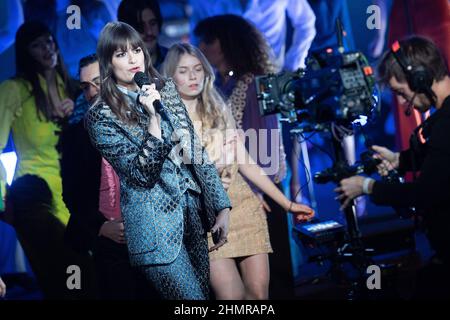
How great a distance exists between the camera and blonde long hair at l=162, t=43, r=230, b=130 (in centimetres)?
323

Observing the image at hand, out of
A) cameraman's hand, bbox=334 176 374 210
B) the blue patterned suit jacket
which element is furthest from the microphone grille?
cameraman's hand, bbox=334 176 374 210

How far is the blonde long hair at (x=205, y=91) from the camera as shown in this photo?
127 inches

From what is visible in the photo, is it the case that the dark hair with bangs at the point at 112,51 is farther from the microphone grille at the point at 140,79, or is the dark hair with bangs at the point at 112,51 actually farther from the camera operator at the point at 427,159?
the camera operator at the point at 427,159

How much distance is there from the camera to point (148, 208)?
2547 mm

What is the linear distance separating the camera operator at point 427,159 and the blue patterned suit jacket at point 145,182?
2.56 ft

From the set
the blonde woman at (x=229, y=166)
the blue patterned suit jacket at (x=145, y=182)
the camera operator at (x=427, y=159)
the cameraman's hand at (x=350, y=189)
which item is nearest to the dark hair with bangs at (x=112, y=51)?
the blue patterned suit jacket at (x=145, y=182)

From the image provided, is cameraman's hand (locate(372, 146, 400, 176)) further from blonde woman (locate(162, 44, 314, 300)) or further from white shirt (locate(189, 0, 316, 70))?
white shirt (locate(189, 0, 316, 70))

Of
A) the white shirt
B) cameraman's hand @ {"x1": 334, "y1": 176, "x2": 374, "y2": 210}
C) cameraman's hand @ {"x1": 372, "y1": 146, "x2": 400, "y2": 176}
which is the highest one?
the white shirt

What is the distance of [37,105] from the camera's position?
3.77 m

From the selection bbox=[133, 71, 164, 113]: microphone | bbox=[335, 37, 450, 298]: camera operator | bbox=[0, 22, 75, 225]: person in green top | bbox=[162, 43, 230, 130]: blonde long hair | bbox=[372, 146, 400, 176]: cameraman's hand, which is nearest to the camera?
bbox=[133, 71, 164, 113]: microphone

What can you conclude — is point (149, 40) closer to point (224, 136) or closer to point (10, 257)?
point (224, 136)

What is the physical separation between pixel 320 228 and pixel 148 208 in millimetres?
885

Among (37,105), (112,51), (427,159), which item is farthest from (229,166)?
(37,105)

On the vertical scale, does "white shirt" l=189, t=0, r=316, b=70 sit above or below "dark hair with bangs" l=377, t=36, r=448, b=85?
above
